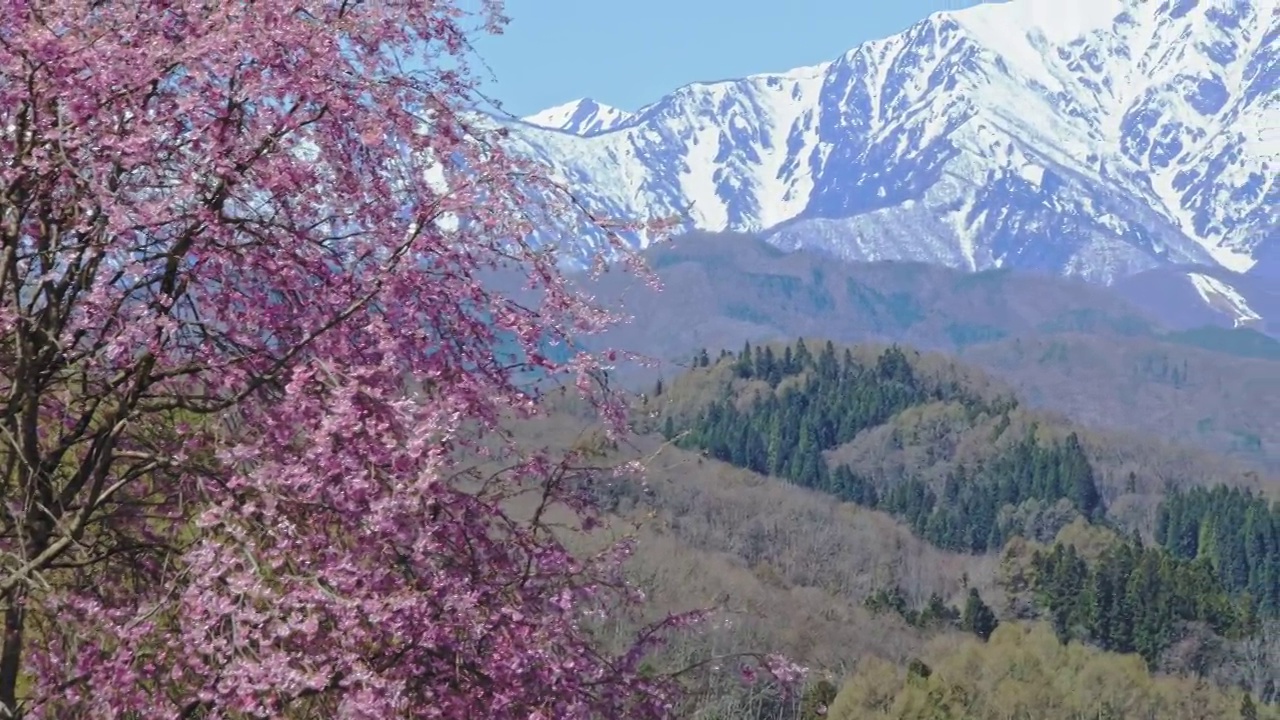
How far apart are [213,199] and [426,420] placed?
3.74 feet

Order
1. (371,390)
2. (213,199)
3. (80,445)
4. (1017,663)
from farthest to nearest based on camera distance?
(1017,663) < (80,445) < (213,199) < (371,390)

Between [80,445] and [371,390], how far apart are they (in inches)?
87.1

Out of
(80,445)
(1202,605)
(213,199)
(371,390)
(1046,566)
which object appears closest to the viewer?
(371,390)

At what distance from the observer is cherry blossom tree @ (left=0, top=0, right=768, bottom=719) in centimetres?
571

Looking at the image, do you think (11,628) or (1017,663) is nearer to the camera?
(11,628)

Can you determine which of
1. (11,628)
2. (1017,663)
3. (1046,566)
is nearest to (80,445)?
(11,628)

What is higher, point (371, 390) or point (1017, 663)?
point (371, 390)

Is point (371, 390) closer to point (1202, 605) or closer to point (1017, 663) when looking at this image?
point (1017, 663)

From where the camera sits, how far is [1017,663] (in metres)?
98.1

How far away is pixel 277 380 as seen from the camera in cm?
621

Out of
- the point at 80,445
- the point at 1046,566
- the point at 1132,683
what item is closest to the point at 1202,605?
the point at 1046,566

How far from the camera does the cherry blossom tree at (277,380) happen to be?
5.71 meters

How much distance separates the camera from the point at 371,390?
5684 mm

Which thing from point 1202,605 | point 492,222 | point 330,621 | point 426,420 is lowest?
point 1202,605
